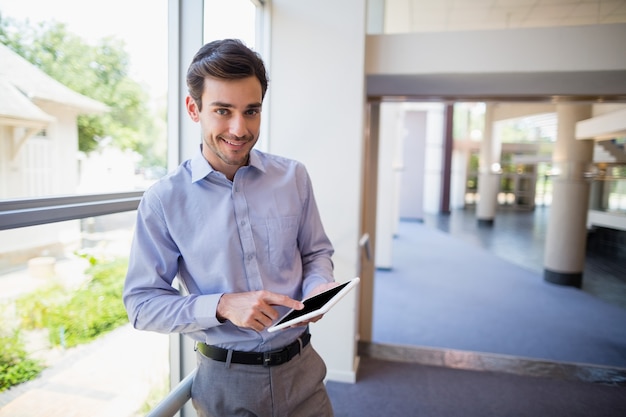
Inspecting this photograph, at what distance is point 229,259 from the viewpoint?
1.40 metres

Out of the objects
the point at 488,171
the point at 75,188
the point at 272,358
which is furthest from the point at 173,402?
the point at 488,171

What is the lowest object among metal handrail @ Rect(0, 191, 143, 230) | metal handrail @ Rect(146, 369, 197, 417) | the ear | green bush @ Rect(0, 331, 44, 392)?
metal handrail @ Rect(146, 369, 197, 417)

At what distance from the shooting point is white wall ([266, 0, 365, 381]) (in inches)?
126

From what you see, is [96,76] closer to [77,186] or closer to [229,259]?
[77,186]

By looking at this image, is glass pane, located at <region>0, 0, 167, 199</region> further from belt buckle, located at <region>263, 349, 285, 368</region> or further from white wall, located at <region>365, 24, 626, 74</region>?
white wall, located at <region>365, 24, 626, 74</region>

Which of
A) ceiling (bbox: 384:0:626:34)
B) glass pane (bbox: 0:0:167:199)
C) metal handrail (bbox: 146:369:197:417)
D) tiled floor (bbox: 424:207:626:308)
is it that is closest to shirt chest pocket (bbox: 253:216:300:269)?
metal handrail (bbox: 146:369:197:417)

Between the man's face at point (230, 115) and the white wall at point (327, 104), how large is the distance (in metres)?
1.92

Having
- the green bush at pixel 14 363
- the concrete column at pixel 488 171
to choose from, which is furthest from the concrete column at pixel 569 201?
the concrete column at pixel 488 171

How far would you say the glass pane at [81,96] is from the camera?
53.4 inches

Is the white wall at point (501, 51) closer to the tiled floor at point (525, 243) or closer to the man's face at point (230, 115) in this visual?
the man's face at point (230, 115)

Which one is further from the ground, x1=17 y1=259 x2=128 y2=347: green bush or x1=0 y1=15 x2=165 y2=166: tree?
x1=0 y1=15 x2=165 y2=166: tree

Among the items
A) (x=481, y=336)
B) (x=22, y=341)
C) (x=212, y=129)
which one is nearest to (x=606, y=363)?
(x=481, y=336)

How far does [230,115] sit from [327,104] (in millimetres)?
2038

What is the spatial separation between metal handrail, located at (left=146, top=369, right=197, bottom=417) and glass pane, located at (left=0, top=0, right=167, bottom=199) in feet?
3.02
